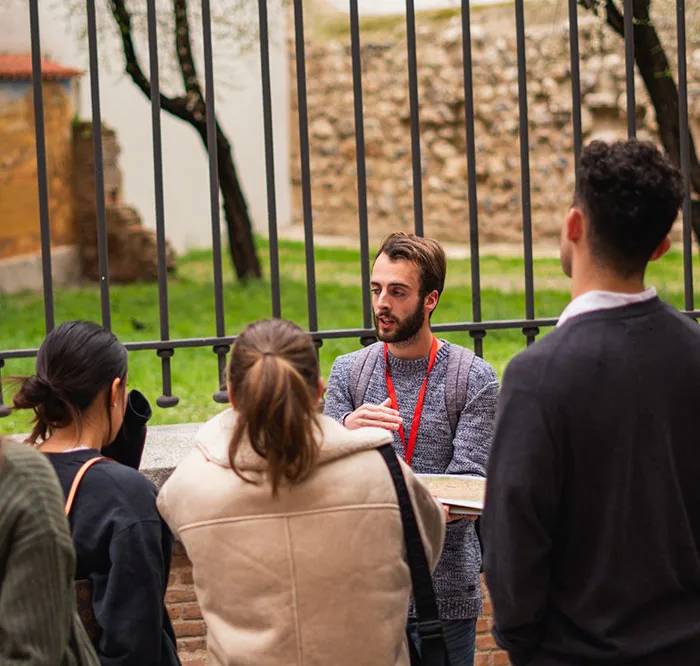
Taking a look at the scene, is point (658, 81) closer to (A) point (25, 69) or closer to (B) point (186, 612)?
(B) point (186, 612)

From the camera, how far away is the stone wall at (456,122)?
51.7ft

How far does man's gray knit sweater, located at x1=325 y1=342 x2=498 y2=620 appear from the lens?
3.43m

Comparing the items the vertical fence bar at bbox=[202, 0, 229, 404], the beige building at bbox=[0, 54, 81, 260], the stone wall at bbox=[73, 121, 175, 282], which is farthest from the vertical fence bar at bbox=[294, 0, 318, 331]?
the stone wall at bbox=[73, 121, 175, 282]

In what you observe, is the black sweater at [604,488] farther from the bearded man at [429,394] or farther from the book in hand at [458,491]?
the bearded man at [429,394]

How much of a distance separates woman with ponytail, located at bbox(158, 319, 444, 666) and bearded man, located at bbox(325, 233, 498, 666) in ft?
2.11

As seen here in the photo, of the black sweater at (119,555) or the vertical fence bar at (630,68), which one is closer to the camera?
the black sweater at (119,555)

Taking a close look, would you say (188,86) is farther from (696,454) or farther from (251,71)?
(696,454)

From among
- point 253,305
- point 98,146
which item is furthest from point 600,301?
point 253,305

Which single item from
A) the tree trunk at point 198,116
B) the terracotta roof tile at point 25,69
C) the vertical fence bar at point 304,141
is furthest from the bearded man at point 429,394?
the terracotta roof tile at point 25,69

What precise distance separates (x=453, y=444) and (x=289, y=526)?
34.6 inches

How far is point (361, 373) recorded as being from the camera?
359cm

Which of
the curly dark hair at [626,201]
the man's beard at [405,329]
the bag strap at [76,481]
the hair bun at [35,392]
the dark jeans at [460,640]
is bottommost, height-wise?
the dark jeans at [460,640]

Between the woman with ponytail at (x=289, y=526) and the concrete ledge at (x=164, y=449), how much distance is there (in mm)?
1485

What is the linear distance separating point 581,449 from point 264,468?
2.02 ft
